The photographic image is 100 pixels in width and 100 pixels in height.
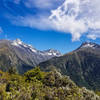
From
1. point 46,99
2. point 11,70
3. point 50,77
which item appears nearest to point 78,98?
point 46,99

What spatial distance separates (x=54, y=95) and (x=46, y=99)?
1.85 meters

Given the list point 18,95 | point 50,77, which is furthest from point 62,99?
point 50,77

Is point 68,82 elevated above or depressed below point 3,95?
above

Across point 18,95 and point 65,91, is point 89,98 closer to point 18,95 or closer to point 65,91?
point 65,91

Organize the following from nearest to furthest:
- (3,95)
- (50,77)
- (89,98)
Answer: (3,95) → (89,98) → (50,77)

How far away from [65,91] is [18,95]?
909cm

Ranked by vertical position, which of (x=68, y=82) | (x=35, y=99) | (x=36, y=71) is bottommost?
(x=35, y=99)

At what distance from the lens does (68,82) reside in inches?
1777

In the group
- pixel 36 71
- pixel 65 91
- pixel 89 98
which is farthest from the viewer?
pixel 36 71

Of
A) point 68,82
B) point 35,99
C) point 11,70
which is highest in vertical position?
point 11,70

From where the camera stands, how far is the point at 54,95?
88.7ft

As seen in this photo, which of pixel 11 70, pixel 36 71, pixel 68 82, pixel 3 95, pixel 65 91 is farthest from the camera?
pixel 11 70

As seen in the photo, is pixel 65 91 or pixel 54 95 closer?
pixel 54 95

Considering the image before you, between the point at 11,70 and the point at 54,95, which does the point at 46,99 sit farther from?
the point at 11,70
